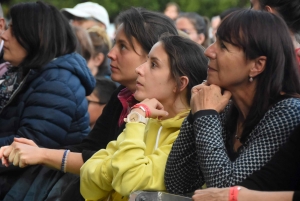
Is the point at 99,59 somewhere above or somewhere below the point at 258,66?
below

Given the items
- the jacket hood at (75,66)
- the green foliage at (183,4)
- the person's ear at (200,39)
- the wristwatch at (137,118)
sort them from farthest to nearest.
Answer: the green foliage at (183,4) < the person's ear at (200,39) < the jacket hood at (75,66) < the wristwatch at (137,118)

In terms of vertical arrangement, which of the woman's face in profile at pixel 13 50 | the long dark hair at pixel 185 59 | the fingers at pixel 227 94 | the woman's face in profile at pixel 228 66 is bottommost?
the woman's face in profile at pixel 13 50

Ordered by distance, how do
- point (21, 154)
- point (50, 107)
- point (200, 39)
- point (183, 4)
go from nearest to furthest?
point (21, 154) → point (50, 107) → point (200, 39) → point (183, 4)

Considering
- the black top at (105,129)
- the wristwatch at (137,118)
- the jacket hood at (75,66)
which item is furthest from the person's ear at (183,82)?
the jacket hood at (75,66)

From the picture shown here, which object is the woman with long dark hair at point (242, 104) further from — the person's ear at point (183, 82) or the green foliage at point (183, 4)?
the green foliage at point (183, 4)

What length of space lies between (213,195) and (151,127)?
2.80 ft

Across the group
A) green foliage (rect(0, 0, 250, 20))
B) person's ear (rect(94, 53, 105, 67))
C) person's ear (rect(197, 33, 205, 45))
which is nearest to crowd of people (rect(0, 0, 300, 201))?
person's ear (rect(94, 53, 105, 67))

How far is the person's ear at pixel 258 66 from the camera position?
351 cm

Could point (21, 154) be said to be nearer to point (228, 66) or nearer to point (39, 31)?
point (39, 31)

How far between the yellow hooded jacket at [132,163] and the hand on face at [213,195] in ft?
1.63

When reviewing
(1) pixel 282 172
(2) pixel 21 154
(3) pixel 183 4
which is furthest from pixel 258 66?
(3) pixel 183 4

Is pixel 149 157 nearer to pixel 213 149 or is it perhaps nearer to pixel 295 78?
pixel 213 149

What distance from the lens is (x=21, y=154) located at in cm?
449

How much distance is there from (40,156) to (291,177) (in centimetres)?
176
